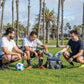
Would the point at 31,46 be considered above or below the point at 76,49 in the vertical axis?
above

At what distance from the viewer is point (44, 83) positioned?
5055 mm

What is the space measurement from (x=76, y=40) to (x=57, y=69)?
4.37ft

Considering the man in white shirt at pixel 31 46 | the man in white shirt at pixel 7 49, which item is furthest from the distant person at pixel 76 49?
the man in white shirt at pixel 7 49

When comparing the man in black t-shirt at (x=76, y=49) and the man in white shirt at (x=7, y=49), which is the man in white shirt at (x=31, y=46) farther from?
the man in black t-shirt at (x=76, y=49)

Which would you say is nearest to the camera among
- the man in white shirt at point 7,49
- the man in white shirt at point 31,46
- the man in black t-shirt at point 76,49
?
the man in white shirt at point 7,49

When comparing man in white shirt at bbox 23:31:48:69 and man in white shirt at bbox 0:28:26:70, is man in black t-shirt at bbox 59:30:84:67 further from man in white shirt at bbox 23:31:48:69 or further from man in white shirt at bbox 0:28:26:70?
man in white shirt at bbox 0:28:26:70

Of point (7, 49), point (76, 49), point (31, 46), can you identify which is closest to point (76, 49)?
point (76, 49)

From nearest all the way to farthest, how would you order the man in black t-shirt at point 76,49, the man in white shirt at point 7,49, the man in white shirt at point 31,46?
the man in white shirt at point 7,49 < the man in black t-shirt at point 76,49 < the man in white shirt at point 31,46

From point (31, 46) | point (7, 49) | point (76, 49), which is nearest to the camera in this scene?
point (7, 49)

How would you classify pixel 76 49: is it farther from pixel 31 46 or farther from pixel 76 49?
pixel 31 46

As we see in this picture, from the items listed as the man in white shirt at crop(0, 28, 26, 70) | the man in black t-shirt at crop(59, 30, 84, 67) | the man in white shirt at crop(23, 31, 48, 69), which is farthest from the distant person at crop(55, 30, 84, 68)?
the man in white shirt at crop(0, 28, 26, 70)

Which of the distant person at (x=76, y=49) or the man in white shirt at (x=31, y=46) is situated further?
the man in white shirt at (x=31, y=46)

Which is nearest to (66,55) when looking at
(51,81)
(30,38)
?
(30,38)

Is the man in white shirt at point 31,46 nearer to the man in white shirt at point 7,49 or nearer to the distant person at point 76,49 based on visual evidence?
the man in white shirt at point 7,49
